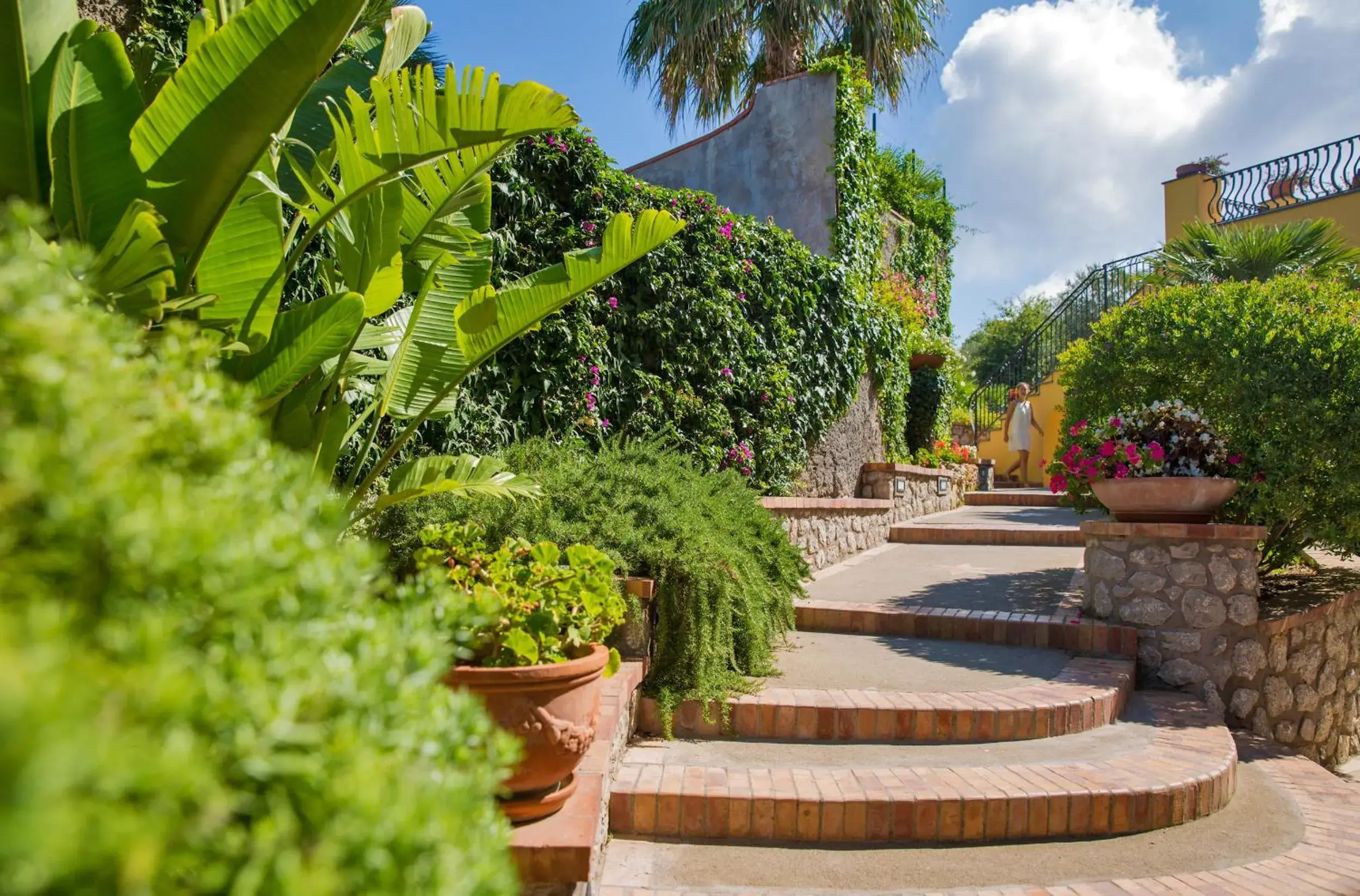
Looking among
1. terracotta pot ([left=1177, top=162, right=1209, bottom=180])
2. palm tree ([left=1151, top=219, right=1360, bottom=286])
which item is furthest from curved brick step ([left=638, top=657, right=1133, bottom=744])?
terracotta pot ([left=1177, top=162, right=1209, bottom=180])

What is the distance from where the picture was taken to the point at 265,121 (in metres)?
2.14

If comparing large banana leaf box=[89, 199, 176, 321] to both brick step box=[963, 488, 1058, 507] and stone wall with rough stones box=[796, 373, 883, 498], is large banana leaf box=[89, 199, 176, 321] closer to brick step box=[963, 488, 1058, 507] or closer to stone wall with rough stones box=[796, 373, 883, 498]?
stone wall with rough stones box=[796, 373, 883, 498]

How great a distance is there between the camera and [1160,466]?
5.40m

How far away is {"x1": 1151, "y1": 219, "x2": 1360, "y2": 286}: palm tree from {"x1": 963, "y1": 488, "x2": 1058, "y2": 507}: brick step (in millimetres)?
3576

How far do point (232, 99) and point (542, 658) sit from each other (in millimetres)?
1728

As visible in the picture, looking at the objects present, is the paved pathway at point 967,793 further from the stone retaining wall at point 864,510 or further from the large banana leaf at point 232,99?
the large banana leaf at point 232,99

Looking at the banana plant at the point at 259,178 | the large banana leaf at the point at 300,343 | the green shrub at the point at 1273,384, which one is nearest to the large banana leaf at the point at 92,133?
the banana plant at the point at 259,178

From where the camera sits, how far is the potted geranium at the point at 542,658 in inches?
89.1

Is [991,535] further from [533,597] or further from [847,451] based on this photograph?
[533,597]

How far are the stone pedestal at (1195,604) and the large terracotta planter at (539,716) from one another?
14.5 ft

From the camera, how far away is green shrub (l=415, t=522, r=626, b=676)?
2.33 m

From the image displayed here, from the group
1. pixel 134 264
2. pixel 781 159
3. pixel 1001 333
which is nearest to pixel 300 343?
pixel 134 264

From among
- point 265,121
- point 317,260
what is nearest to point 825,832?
point 265,121

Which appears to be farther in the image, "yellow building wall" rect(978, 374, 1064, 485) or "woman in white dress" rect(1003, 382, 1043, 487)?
"yellow building wall" rect(978, 374, 1064, 485)
